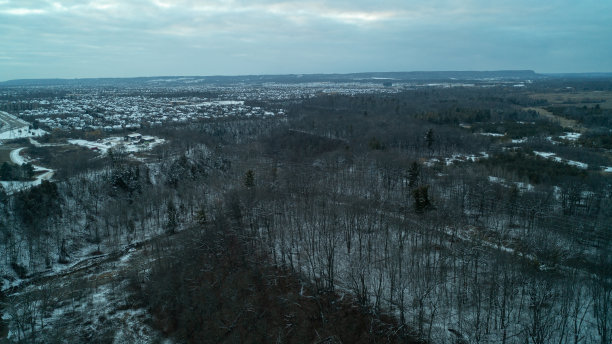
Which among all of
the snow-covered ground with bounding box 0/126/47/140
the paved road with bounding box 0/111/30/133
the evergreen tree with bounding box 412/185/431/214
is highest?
the paved road with bounding box 0/111/30/133

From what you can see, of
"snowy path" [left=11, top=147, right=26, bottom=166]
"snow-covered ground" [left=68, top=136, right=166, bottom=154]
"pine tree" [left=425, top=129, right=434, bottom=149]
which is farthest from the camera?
"snow-covered ground" [left=68, top=136, right=166, bottom=154]

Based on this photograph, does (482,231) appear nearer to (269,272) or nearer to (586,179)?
(586,179)

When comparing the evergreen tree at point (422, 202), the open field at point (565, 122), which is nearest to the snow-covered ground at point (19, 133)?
the evergreen tree at point (422, 202)

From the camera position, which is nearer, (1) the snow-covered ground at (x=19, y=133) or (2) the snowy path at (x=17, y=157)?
(2) the snowy path at (x=17, y=157)

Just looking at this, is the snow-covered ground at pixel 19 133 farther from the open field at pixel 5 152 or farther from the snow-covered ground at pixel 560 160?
the snow-covered ground at pixel 560 160

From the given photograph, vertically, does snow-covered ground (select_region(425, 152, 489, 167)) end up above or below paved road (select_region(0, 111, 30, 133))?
below

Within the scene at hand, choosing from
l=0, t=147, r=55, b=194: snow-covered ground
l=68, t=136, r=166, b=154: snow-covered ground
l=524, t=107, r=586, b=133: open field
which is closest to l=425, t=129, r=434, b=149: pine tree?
l=524, t=107, r=586, b=133: open field

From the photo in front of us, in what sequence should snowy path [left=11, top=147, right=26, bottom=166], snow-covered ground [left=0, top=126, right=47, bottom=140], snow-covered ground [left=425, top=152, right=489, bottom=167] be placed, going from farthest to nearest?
snow-covered ground [left=0, top=126, right=47, bottom=140], snow-covered ground [left=425, top=152, right=489, bottom=167], snowy path [left=11, top=147, right=26, bottom=166]

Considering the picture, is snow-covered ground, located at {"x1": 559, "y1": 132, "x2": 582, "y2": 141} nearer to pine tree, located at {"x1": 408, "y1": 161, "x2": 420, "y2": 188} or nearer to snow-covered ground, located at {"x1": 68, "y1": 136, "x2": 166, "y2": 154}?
pine tree, located at {"x1": 408, "y1": 161, "x2": 420, "y2": 188}

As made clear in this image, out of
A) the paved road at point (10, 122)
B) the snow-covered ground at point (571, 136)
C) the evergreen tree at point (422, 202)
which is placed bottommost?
the evergreen tree at point (422, 202)

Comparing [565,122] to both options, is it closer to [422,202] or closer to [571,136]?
[571,136]

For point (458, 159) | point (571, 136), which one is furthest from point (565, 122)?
point (458, 159)
